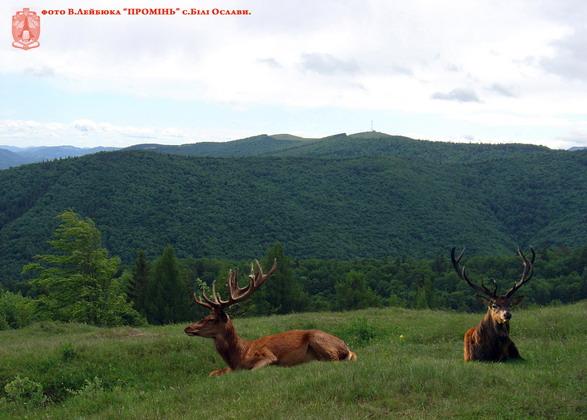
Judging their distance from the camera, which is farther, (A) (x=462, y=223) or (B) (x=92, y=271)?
(A) (x=462, y=223)

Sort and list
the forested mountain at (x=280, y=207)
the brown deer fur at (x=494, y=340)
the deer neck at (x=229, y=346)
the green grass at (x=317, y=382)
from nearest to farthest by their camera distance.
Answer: the green grass at (x=317, y=382)
the brown deer fur at (x=494, y=340)
the deer neck at (x=229, y=346)
the forested mountain at (x=280, y=207)

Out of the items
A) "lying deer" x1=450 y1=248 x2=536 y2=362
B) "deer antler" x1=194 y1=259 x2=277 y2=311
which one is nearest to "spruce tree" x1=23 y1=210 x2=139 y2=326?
"deer antler" x1=194 y1=259 x2=277 y2=311

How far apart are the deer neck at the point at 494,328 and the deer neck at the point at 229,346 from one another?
543cm

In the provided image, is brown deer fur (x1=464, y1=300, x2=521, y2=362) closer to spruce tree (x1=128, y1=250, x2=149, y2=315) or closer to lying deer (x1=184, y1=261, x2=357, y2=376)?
lying deer (x1=184, y1=261, x2=357, y2=376)

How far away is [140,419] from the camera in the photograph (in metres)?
8.44

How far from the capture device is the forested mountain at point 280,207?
13112 centimetres

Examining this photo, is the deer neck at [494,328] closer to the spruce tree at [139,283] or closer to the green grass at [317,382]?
the green grass at [317,382]

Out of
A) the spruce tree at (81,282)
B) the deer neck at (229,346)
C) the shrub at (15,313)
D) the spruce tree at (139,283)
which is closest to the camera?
the deer neck at (229,346)

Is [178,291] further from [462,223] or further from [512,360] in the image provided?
[462,223]

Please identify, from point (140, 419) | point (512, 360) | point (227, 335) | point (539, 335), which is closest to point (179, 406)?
point (140, 419)

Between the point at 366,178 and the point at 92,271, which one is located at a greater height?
the point at 366,178

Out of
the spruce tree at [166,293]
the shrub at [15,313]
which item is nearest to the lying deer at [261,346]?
the shrub at [15,313]

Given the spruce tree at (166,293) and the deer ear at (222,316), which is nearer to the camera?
the deer ear at (222,316)

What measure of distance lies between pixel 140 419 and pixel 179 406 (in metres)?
0.79
